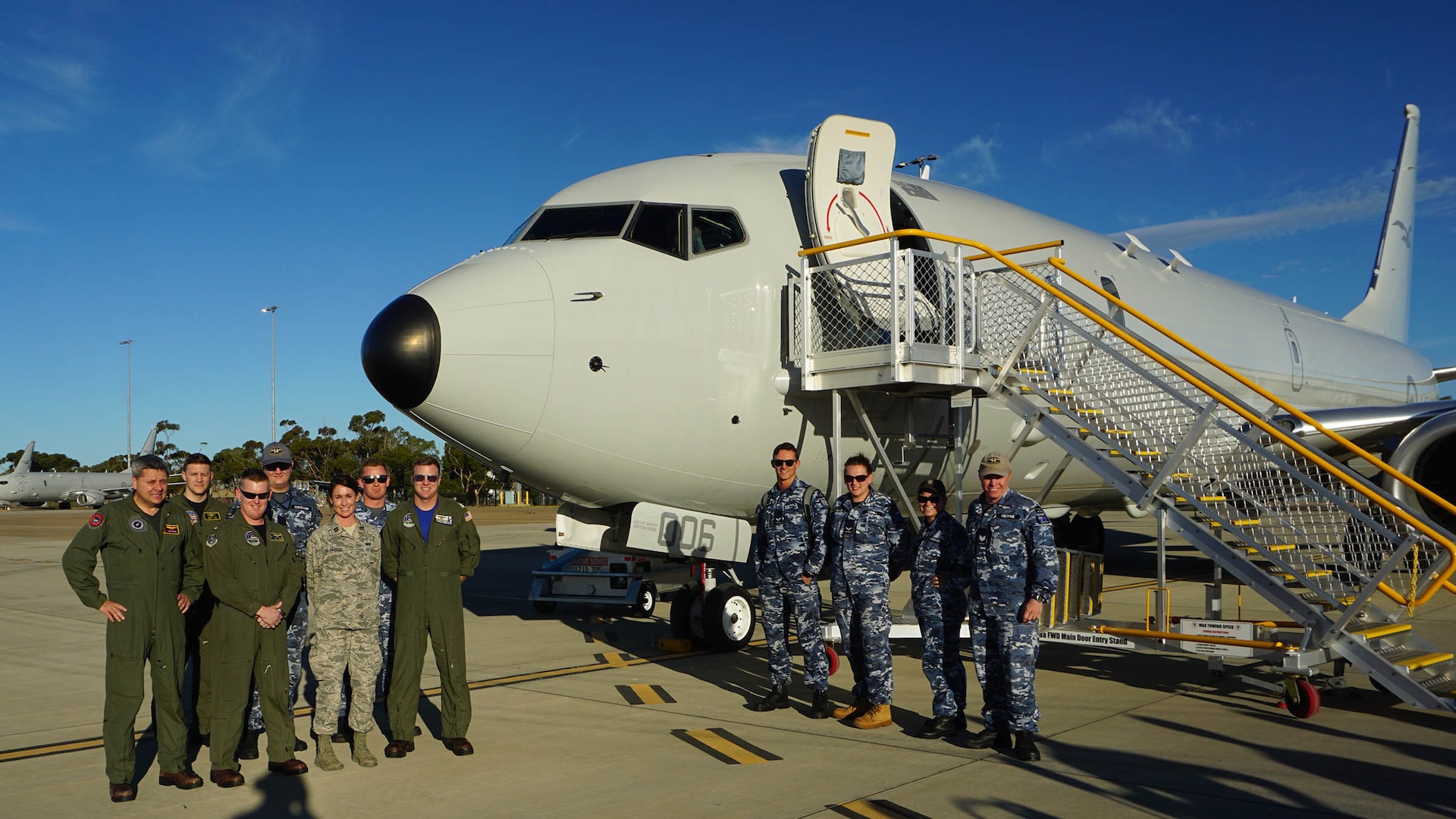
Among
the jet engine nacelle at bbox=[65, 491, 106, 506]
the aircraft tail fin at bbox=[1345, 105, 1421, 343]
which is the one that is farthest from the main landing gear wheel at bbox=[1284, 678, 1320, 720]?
the jet engine nacelle at bbox=[65, 491, 106, 506]

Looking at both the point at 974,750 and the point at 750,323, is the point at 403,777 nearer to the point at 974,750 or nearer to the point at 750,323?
the point at 974,750

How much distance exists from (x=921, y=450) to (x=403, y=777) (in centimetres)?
537

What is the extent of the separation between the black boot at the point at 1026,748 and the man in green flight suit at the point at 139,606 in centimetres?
459

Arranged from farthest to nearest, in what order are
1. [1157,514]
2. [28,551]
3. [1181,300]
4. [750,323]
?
1. [28,551]
2. [1181,300]
3. [750,323]
4. [1157,514]

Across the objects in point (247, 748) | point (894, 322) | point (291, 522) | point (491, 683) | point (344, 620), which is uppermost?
point (894, 322)

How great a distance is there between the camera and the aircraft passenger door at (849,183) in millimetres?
8727

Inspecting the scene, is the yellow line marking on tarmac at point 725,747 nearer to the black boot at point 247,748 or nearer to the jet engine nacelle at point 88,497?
the black boot at point 247,748

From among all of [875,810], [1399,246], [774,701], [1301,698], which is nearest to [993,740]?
[875,810]

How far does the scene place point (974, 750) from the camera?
626cm

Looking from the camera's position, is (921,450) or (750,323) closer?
(750,323)

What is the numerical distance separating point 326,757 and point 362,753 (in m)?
0.20

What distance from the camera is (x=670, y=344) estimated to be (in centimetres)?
825

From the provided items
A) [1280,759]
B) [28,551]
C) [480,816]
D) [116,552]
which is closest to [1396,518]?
[1280,759]

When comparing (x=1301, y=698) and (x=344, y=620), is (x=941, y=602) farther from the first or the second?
(x=344, y=620)
